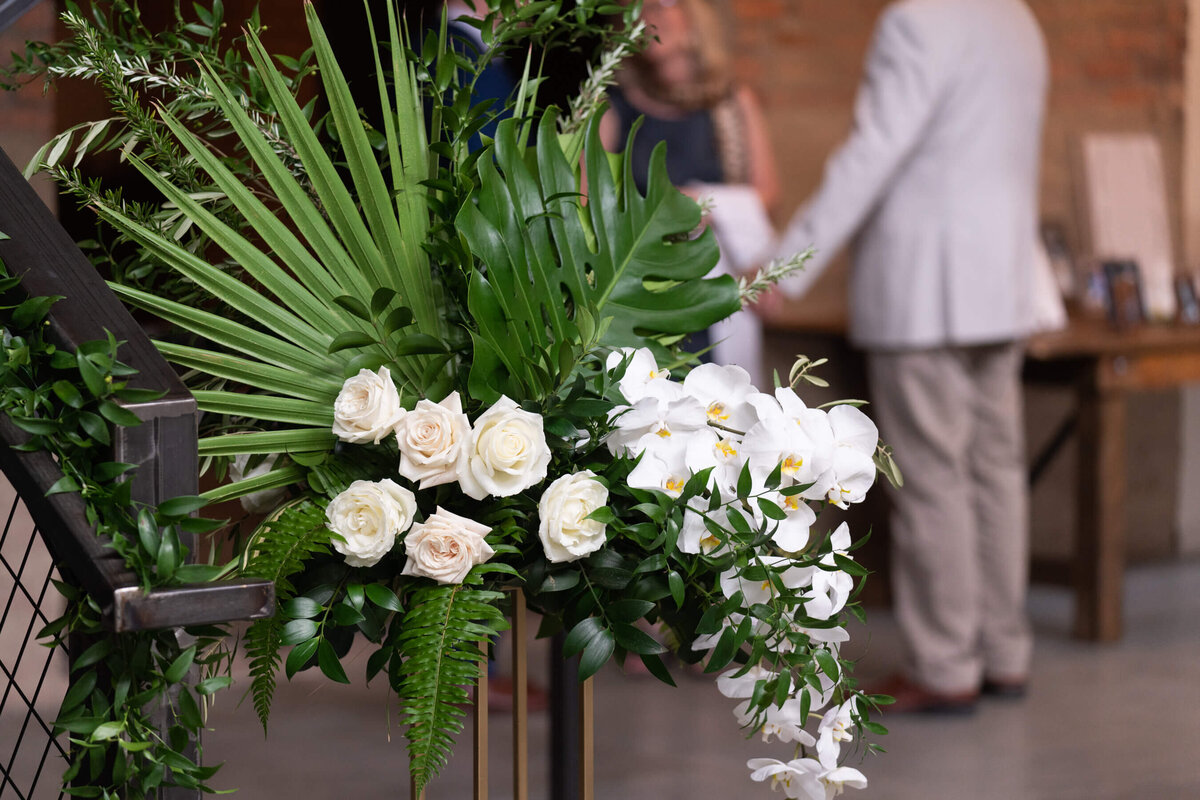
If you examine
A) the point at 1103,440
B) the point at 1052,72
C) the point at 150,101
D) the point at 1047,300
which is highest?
the point at 150,101

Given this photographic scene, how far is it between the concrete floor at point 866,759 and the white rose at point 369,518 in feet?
5.65


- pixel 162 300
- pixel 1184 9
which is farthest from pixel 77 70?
pixel 1184 9

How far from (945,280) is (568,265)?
2185 mm

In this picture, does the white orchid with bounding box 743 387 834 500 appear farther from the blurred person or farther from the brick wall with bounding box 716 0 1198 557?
the brick wall with bounding box 716 0 1198 557

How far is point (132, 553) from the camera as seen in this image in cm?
62

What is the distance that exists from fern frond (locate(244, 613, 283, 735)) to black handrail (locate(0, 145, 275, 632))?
100mm

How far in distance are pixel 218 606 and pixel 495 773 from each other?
80.7 inches

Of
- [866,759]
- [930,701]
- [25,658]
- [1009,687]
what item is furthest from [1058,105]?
[25,658]

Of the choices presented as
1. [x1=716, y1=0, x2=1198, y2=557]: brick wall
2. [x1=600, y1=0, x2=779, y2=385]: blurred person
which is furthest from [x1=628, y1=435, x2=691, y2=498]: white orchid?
[x1=716, y1=0, x2=1198, y2=557]: brick wall

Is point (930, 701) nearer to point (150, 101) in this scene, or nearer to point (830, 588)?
point (830, 588)

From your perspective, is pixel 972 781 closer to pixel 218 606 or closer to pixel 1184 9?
pixel 218 606

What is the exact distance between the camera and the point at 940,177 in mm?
2922

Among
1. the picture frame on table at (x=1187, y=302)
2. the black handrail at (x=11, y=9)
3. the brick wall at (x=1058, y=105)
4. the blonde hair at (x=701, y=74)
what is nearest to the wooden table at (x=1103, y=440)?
the picture frame on table at (x=1187, y=302)

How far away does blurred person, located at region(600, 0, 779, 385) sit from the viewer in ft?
11.1
